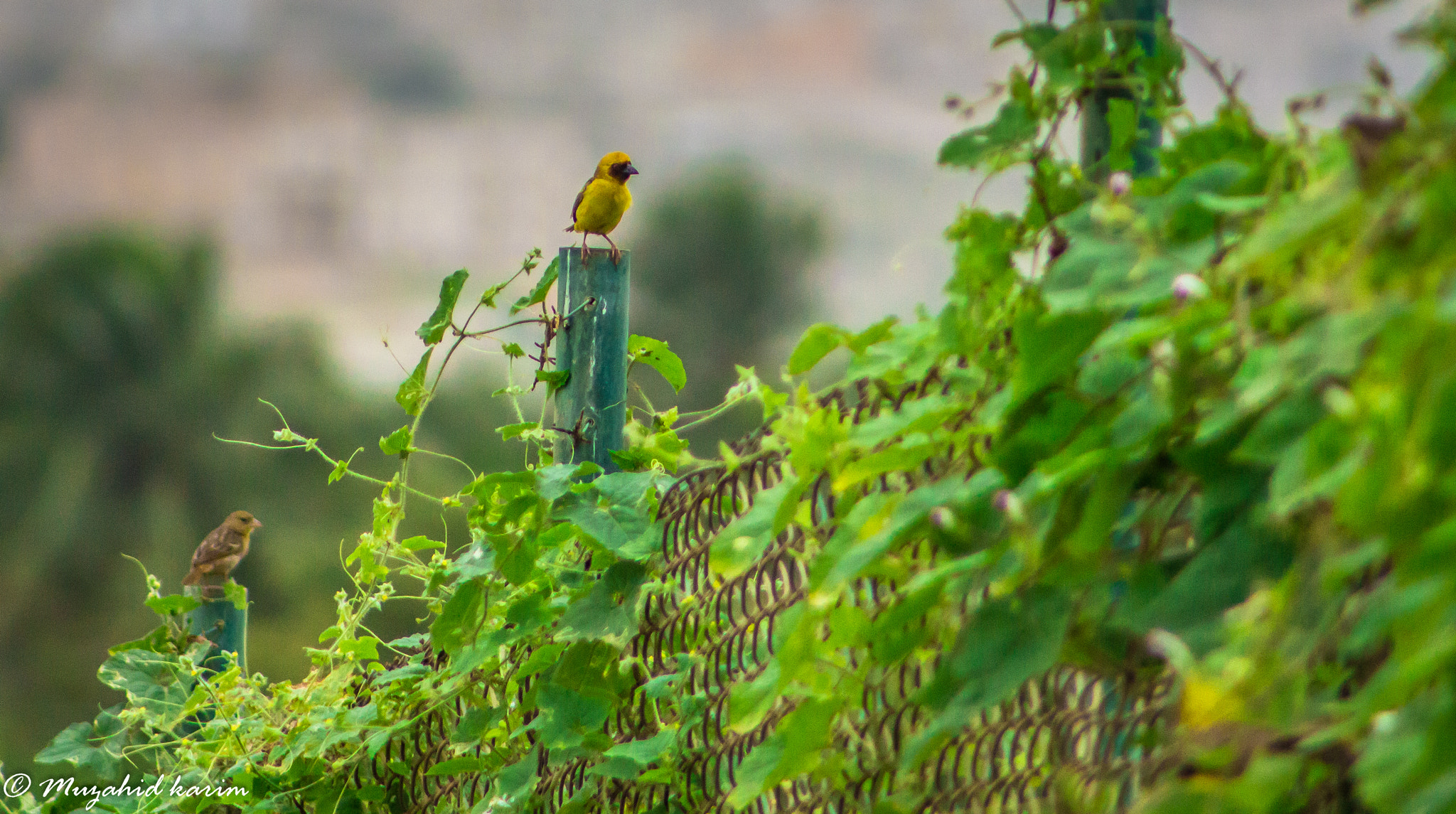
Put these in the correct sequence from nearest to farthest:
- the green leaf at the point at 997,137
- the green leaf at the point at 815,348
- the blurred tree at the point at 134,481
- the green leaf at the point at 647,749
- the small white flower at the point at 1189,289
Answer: the small white flower at the point at 1189,289, the green leaf at the point at 997,137, the green leaf at the point at 815,348, the green leaf at the point at 647,749, the blurred tree at the point at 134,481

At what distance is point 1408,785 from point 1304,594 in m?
0.11

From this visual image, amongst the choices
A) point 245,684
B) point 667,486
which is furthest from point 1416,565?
point 245,684

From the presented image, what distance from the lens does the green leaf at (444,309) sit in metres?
1.89

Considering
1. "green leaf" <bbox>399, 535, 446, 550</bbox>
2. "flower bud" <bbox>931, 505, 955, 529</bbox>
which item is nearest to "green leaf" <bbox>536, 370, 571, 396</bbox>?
"green leaf" <bbox>399, 535, 446, 550</bbox>

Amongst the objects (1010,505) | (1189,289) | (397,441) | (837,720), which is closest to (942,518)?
(1010,505)

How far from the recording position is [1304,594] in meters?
0.61

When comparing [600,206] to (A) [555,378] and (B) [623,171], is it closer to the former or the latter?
(B) [623,171]

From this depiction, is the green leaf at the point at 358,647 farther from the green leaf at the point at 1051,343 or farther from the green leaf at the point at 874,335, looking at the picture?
the green leaf at the point at 1051,343

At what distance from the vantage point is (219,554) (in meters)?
2.65

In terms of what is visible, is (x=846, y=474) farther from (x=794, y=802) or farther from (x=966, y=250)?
(x=794, y=802)

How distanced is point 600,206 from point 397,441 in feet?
3.80

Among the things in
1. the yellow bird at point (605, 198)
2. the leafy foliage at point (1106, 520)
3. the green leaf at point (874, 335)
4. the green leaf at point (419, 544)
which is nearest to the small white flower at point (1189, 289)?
the leafy foliage at point (1106, 520)

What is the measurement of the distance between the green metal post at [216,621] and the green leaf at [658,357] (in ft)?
4.20

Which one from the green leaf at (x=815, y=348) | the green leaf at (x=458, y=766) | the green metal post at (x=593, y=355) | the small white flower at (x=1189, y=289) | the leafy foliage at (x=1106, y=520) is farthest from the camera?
the green metal post at (x=593, y=355)
